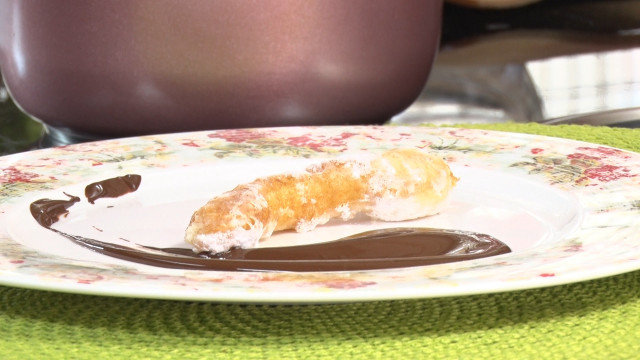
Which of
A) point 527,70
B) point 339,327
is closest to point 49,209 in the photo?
point 339,327

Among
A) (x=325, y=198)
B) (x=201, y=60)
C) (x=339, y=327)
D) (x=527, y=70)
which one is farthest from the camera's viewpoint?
(x=527, y=70)

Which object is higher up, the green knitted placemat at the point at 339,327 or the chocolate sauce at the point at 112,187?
the green knitted placemat at the point at 339,327

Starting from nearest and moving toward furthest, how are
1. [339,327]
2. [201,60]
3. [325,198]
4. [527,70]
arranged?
[339,327]
[325,198]
[201,60]
[527,70]

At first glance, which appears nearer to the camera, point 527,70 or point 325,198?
point 325,198

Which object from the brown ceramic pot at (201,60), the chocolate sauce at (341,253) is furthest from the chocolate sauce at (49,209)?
the brown ceramic pot at (201,60)

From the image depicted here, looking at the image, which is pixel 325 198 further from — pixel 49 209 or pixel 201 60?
pixel 201 60

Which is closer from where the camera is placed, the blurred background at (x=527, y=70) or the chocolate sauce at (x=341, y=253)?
the chocolate sauce at (x=341, y=253)

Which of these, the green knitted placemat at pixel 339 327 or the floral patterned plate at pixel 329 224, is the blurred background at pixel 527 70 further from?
the green knitted placemat at pixel 339 327

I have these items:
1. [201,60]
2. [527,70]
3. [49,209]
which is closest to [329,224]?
[49,209]
